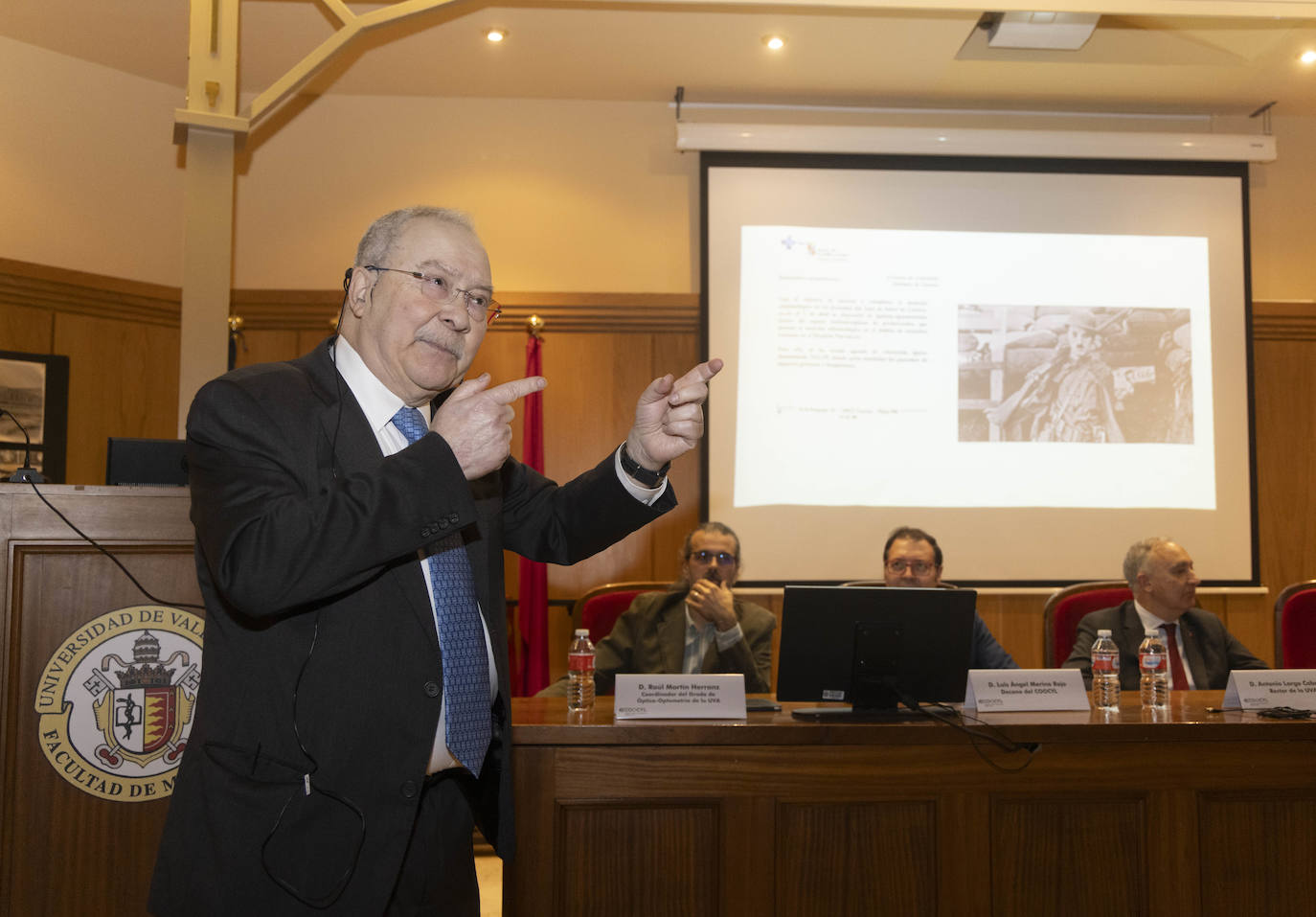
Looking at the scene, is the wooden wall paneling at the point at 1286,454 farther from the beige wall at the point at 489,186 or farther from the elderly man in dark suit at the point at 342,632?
the elderly man in dark suit at the point at 342,632

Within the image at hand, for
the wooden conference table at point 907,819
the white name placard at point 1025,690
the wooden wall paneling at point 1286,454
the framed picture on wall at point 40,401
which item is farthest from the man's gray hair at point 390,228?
the wooden wall paneling at point 1286,454

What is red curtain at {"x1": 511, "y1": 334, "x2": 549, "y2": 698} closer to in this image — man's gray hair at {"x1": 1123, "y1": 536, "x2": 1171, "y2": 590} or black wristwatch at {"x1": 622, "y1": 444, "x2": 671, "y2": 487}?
man's gray hair at {"x1": 1123, "y1": 536, "x2": 1171, "y2": 590}

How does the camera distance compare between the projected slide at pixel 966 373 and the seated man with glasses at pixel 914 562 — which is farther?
the projected slide at pixel 966 373

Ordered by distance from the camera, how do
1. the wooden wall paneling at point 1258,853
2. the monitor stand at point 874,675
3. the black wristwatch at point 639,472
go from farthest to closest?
1. the monitor stand at point 874,675
2. the wooden wall paneling at point 1258,853
3. the black wristwatch at point 639,472

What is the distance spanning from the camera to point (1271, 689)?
2.83 meters

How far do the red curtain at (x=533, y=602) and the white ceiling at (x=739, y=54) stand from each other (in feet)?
4.74

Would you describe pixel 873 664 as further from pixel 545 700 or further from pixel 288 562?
pixel 288 562

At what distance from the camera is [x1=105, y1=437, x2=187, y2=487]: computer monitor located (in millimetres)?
2193

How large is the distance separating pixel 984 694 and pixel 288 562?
200cm

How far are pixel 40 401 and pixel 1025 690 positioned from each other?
4400mm

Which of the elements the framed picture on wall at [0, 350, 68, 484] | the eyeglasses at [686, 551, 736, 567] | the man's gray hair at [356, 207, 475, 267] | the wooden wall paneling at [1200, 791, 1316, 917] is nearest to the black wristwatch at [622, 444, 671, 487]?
the man's gray hair at [356, 207, 475, 267]

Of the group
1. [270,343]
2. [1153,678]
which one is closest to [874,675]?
[1153,678]

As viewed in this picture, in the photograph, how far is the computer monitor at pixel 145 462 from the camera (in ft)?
7.20

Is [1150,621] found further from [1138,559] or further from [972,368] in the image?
[972,368]
